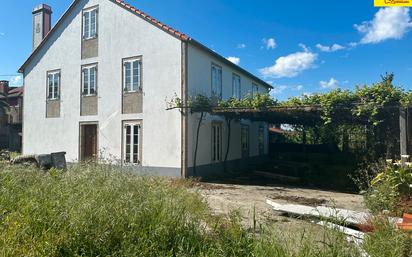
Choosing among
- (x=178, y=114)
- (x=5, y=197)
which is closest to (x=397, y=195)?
(x=5, y=197)

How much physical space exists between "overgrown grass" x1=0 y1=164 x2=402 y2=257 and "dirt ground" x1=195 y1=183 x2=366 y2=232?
2.66 m

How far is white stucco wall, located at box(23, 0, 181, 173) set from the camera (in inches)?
555

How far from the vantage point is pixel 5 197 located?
5.58 metres

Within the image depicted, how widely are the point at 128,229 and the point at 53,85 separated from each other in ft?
52.9

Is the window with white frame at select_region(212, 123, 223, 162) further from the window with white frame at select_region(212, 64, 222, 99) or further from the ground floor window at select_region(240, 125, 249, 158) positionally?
the ground floor window at select_region(240, 125, 249, 158)

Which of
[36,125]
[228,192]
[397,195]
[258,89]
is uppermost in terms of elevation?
[258,89]

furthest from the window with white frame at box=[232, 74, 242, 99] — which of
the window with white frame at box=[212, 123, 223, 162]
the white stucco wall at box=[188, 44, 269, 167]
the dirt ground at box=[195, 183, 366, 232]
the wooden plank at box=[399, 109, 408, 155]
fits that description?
the wooden plank at box=[399, 109, 408, 155]

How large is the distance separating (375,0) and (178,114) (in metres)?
9.70

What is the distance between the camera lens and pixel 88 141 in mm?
16828

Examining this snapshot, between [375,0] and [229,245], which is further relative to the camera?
[375,0]

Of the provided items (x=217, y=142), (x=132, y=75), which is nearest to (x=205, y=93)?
(x=217, y=142)

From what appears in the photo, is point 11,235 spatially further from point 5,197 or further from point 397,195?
point 397,195

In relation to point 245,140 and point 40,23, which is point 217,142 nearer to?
point 245,140

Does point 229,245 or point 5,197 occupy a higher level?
point 5,197
